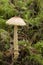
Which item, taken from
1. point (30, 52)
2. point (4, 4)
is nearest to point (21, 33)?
point (30, 52)

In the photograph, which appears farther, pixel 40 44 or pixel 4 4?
pixel 4 4

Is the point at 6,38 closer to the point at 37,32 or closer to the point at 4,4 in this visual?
the point at 37,32

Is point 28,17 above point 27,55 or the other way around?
above

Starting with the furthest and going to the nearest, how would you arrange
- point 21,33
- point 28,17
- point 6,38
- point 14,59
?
1. point 28,17
2. point 21,33
3. point 6,38
4. point 14,59

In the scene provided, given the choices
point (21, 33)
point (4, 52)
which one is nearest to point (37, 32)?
point (21, 33)

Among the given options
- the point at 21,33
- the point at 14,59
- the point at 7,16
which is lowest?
the point at 14,59

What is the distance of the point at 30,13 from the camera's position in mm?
2494

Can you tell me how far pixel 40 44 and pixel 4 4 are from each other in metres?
0.74

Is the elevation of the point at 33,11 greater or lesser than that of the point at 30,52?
greater

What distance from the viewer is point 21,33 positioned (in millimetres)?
2264

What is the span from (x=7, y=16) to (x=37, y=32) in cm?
40

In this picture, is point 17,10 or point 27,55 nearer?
point 27,55

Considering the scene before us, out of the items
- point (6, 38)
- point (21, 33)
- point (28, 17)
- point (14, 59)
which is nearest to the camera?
point (14, 59)

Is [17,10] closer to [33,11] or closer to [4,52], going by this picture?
[33,11]
